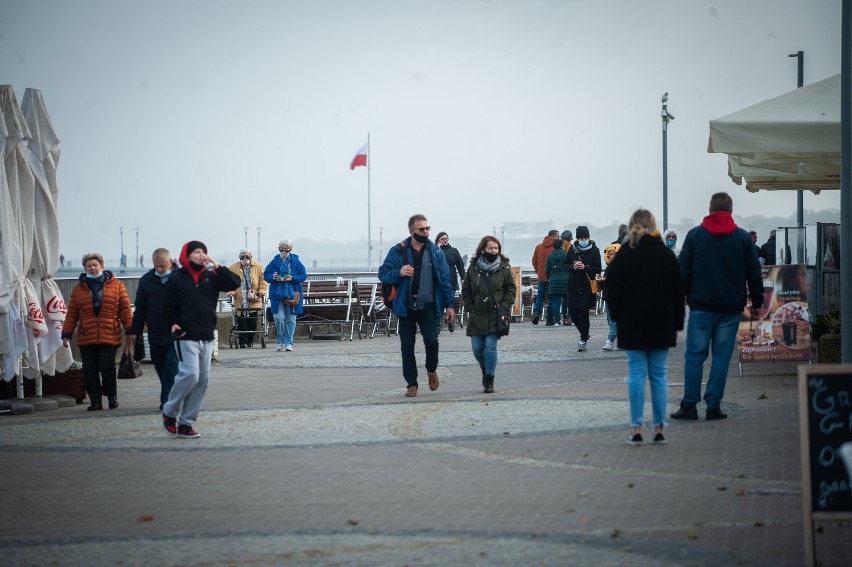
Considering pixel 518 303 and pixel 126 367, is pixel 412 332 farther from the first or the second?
pixel 518 303

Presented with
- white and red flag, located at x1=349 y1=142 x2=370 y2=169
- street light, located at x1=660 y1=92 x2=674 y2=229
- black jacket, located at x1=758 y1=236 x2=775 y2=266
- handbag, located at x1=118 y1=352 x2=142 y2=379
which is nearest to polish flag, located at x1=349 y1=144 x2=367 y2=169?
white and red flag, located at x1=349 y1=142 x2=370 y2=169

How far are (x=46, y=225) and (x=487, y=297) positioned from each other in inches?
201


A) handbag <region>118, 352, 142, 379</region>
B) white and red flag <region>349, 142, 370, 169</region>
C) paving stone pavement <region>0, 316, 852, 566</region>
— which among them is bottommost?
paving stone pavement <region>0, 316, 852, 566</region>

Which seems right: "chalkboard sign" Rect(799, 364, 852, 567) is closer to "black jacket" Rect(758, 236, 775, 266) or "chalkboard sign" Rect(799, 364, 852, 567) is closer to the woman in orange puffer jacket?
the woman in orange puffer jacket

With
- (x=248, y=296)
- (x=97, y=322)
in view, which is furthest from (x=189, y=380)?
(x=248, y=296)

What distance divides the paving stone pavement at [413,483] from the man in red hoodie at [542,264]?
13996 mm

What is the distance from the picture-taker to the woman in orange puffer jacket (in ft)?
47.6

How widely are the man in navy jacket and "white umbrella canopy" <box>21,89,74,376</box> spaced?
3703 millimetres

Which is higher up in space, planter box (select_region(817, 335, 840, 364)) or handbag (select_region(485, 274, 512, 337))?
handbag (select_region(485, 274, 512, 337))

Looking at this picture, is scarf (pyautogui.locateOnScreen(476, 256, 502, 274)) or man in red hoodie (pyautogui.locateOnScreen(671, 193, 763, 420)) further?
scarf (pyautogui.locateOnScreen(476, 256, 502, 274))

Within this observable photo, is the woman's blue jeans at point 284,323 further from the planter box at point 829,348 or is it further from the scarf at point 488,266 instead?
the planter box at point 829,348

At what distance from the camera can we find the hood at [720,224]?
38.2ft

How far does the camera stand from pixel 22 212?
48.9ft

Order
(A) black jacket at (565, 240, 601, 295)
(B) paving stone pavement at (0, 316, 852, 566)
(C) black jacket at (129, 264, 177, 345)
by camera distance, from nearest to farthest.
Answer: (B) paving stone pavement at (0, 316, 852, 566)
(C) black jacket at (129, 264, 177, 345)
(A) black jacket at (565, 240, 601, 295)
